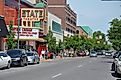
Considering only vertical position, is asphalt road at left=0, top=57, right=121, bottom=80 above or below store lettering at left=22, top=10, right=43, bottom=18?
below

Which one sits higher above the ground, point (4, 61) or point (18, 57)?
point (18, 57)

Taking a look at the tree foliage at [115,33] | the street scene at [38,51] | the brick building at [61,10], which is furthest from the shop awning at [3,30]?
the brick building at [61,10]

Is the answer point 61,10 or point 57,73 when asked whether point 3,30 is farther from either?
point 61,10

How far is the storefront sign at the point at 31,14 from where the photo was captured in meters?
66.3

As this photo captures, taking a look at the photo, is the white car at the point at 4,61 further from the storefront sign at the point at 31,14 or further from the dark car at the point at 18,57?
the storefront sign at the point at 31,14

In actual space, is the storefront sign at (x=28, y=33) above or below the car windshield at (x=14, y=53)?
above

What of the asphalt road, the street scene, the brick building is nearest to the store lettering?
the street scene

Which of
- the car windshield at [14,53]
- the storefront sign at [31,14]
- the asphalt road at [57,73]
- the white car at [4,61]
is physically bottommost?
the asphalt road at [57,73]

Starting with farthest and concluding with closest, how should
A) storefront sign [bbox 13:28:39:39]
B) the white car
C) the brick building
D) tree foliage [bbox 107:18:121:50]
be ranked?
1. the brick building
2. tree foliage [bbox 107:18:121:50]
3. storefront sign [bbox 13:28:39:39]
4. the white car

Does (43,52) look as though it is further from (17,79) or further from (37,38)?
(17,79)

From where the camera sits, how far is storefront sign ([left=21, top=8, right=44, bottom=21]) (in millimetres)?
66312

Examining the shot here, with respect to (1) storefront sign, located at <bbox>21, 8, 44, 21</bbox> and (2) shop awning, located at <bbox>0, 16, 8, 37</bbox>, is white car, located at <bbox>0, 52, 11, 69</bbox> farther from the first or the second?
(1) storefront sign, located at <bbox>21, 8, 44, 21</bbox>

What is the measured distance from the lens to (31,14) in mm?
66812

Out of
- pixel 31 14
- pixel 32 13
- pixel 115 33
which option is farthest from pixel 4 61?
pixel 115 33
